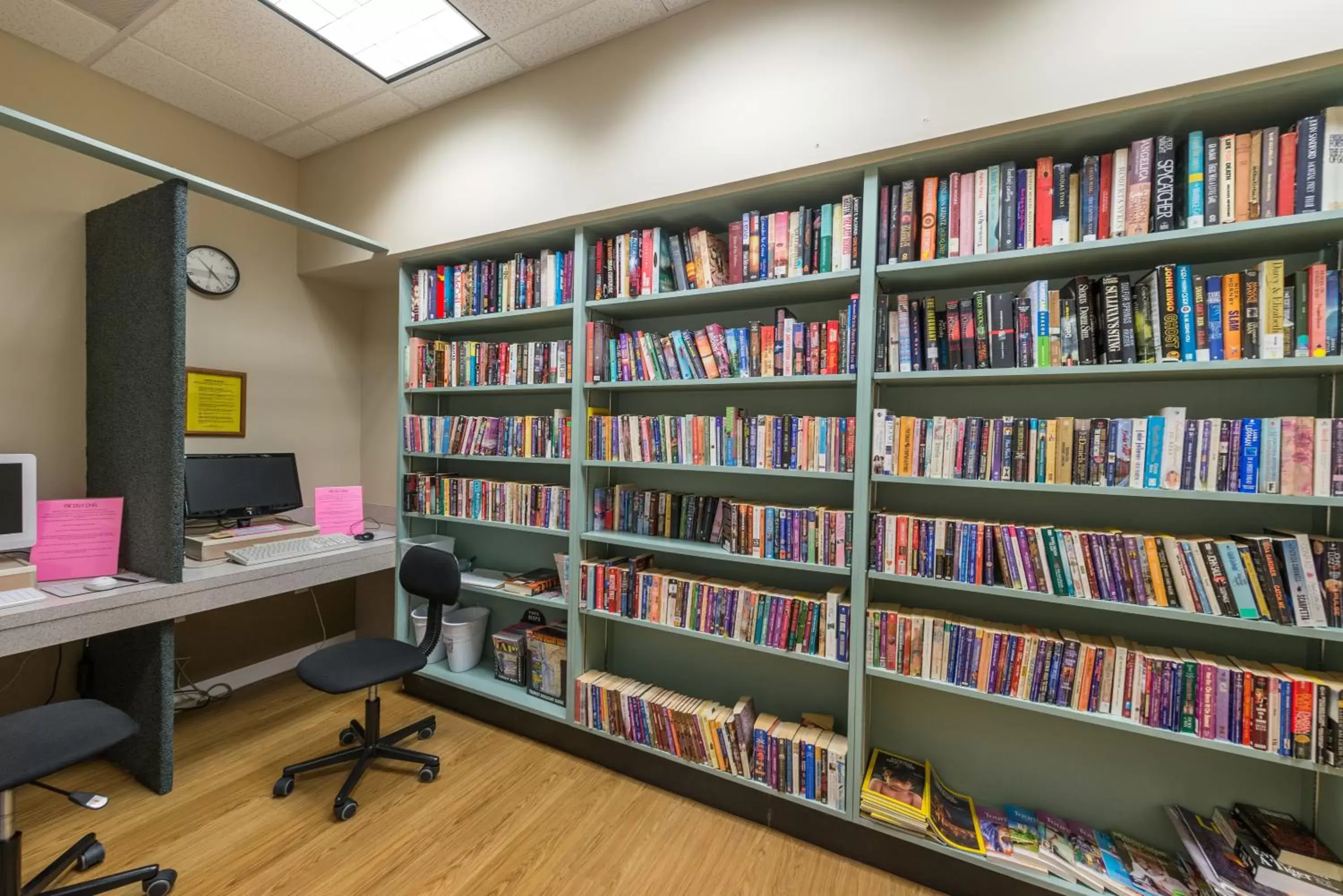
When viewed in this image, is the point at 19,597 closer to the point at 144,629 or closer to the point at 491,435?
the point at 144,629

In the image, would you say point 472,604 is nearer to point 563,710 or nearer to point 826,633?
point 563,710

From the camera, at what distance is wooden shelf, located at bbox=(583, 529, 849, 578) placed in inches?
65.1

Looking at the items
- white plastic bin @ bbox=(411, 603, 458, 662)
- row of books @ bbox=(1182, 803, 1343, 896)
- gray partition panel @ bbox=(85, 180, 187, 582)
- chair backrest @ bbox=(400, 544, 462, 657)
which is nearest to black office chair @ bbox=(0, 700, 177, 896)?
gray partition panel @ bbox=(85, 180, 187, 582)

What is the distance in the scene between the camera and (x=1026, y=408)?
1.60 metres

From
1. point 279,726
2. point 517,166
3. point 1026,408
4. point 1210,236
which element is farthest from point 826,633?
point 279,726

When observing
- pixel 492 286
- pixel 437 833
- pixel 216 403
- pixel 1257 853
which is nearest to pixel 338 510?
pixel 216 403

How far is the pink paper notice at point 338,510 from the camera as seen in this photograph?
2.60m

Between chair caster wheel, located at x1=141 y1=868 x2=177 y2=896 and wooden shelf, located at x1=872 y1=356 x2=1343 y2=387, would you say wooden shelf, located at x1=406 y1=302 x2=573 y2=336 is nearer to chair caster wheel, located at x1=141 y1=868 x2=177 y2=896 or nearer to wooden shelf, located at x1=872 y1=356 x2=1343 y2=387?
wooden shelf, located at x1=872 y1=356 x2=1343 y2=387

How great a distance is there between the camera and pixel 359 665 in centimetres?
185

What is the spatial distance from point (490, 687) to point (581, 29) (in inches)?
105

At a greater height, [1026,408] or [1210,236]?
[1210,236]

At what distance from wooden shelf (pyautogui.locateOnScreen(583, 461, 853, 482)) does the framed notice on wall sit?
1888 millimetres

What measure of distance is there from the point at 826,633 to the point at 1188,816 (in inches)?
40.3

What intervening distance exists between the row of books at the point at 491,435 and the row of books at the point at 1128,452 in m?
1.23
